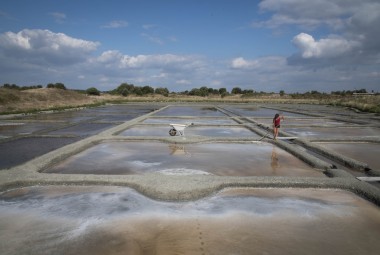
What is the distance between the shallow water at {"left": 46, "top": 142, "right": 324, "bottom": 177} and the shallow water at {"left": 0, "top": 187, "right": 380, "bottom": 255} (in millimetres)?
1665

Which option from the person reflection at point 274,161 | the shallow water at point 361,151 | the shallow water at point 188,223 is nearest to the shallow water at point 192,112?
the shallow water at point 361,151

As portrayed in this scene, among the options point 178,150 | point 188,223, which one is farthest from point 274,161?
point 188,223

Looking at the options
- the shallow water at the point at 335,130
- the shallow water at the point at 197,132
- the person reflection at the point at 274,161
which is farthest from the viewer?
the shallow water at the point at 335,130

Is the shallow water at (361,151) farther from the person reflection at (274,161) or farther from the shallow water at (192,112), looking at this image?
the shallow water at (192,112)

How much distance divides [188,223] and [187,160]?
452 cm

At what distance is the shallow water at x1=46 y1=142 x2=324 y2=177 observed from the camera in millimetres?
8461

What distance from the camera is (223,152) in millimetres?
10914

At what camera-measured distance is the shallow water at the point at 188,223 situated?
173 inches

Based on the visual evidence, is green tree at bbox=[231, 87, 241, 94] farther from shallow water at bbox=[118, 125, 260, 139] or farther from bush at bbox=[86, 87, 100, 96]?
shallow water at bbox=[118, 125, 260, 139]

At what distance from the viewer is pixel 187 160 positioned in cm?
962

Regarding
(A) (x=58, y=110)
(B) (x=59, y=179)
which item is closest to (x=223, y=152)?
(B) (x=59, y=179)

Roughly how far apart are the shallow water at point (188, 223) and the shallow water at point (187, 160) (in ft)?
5.46

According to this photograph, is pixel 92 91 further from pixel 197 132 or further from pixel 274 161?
pixel 274 161

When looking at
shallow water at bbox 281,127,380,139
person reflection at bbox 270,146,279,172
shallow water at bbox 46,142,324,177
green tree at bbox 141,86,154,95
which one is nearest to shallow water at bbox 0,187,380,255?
shallow water at bbox 46,142,324,177
